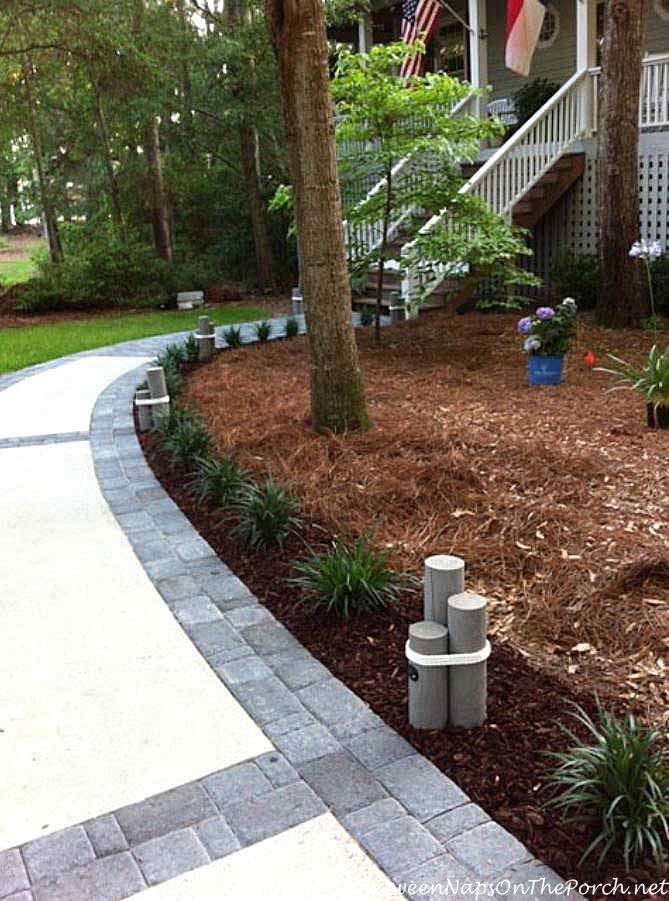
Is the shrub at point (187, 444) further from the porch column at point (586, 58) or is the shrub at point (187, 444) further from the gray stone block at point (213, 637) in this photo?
the porch column at point (586, 58)

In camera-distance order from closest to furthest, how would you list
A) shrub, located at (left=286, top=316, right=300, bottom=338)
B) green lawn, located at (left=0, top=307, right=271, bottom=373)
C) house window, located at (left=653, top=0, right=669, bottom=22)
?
shrub, located at (left=286, top=316, right=300, bottom=338) → green lawn, located at (left=0, top=307, right=271, bottom=373) → house window, located at (left=653, top=0, right=669, bottom=22)

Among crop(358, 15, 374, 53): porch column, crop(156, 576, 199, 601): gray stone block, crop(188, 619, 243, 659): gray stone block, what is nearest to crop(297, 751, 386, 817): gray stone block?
crop(188, 619, 243, 659): gray stone block

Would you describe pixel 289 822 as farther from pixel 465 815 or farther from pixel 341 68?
pixel 341 68

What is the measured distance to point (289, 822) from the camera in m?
2.31

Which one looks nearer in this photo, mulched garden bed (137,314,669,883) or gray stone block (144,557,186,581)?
mulched garden bed (137,314,669,883)

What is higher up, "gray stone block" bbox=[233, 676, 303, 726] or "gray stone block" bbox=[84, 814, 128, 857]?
"gray stone block" bbox=[233, 676, 303, 726]

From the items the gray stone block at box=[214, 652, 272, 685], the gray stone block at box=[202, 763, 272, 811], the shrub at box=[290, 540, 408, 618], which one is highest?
the shrub at box=[290, 540, 408, 618]

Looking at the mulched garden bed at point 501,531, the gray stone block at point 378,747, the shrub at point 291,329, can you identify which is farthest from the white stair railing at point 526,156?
the gray stone block at point 378,747

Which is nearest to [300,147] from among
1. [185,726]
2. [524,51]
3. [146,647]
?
[146,647]

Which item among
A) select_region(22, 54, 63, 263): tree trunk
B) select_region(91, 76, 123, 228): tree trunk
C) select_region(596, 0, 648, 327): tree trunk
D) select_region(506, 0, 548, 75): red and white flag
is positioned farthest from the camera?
select_region(91, 76, 123, 228): tree trunk

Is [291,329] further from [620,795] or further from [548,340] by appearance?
[620,795]

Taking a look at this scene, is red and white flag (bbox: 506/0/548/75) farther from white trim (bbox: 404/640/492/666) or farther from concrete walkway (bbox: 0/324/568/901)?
white trim (bbox: 404/640/492/666)

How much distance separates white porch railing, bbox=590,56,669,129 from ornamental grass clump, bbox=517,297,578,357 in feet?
18.0

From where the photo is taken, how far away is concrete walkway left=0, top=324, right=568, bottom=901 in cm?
214
